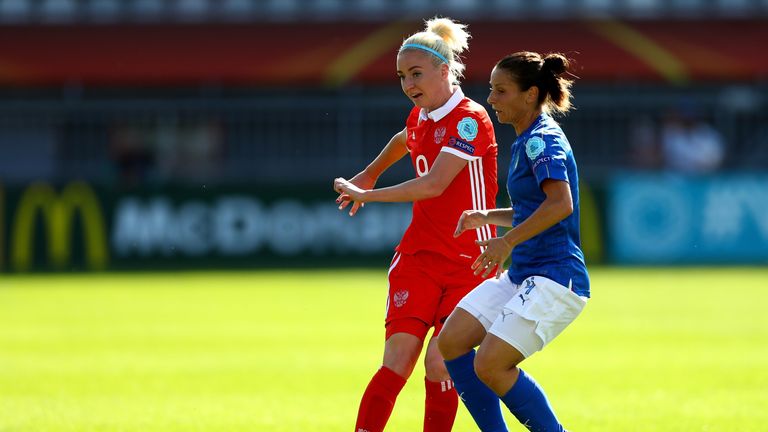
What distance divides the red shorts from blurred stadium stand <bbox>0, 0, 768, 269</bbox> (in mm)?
16336

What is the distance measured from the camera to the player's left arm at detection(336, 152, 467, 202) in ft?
22.1

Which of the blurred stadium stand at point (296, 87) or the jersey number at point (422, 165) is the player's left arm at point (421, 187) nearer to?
the jersey number at point (422, 165)

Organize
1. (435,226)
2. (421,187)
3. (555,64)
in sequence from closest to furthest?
1. (555,64)
2. (421,187)
3. (435,226)

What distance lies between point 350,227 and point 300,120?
334 centimetres

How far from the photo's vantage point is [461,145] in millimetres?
6969

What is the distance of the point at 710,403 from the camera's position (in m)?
9.25

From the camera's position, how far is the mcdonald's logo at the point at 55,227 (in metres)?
23.3

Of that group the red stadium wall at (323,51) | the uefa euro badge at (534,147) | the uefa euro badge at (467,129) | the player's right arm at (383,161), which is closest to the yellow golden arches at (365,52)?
the red stadium wall at (323,51)

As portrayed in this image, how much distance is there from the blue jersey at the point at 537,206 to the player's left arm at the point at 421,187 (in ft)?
1.36

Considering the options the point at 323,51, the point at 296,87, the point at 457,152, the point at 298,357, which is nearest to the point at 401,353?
the point at 457,152

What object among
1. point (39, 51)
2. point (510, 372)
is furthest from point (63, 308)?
point (39, 51)

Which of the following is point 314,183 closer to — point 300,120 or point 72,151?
point 300,120

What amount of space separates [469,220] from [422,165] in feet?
2.16

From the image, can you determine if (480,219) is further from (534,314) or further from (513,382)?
(513,382)
